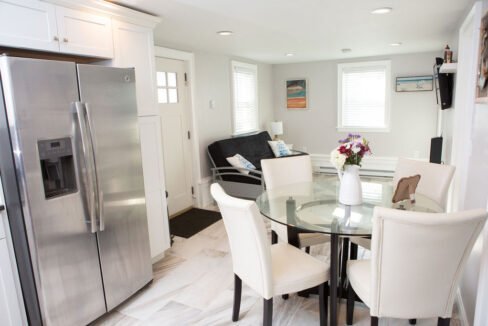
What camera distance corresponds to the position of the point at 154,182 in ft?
9.12

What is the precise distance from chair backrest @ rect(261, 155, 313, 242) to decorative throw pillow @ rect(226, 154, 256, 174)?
139cm

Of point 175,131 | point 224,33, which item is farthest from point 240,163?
point 224,33

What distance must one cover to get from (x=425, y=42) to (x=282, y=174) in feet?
10.3

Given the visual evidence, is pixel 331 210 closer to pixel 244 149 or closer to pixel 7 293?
pixel 7 293

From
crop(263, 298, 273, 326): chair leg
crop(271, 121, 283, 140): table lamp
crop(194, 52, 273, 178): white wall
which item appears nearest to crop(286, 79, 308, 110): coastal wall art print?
crop(271, 121, 283, 140): table lamp

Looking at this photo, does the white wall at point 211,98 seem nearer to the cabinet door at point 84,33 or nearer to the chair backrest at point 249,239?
the cabinet door at point 84,33

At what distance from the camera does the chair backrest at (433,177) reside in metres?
2.35

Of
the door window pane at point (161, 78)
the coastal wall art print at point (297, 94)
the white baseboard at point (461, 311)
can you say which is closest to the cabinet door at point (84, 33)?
the door window pane at point (161, 78)

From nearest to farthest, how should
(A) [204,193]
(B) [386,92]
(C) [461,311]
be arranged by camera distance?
(C) [461,311] → (A) [204,193] → (B) [386,92]

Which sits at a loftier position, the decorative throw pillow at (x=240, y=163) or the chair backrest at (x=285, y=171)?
the chair backrest at (x=285, y=171)

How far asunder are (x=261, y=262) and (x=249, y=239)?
0.14 meters

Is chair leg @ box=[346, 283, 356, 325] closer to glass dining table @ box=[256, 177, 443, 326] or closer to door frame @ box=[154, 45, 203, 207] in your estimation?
glass dining table @ box=[256, 177, 443, 326]

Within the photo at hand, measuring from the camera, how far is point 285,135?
6.77 metres

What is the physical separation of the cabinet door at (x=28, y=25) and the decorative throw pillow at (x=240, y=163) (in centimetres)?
275
